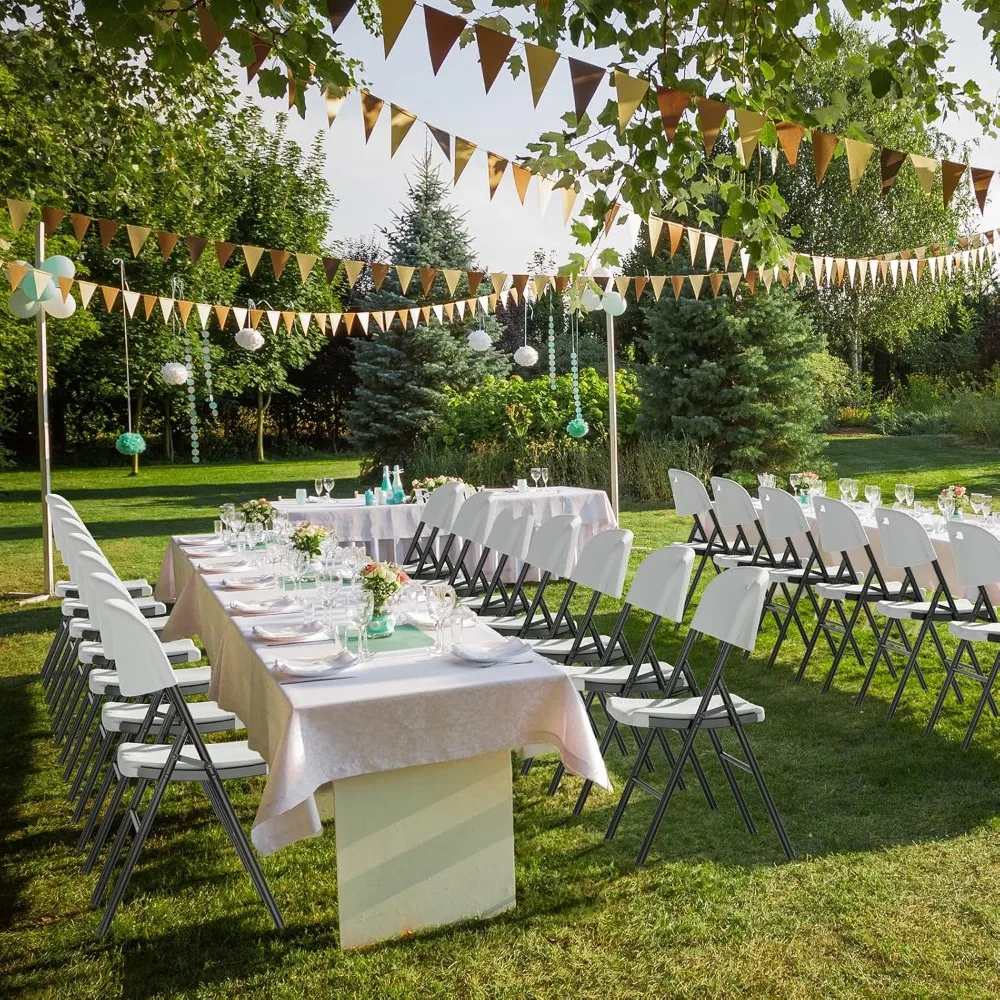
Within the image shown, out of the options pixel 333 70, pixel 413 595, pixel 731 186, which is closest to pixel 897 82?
pixel 731 186

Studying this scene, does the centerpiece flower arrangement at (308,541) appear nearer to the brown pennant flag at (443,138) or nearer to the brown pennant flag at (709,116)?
the brown pennant flag at (443,138)

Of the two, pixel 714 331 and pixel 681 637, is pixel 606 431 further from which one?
pixel 681 637

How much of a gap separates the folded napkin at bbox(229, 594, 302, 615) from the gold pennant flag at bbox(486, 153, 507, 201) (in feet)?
7.47

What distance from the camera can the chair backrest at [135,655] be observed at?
120 inches

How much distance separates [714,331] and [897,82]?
1059 centimetres

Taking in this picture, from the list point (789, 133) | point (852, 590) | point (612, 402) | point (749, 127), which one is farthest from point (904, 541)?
point (612, 402)

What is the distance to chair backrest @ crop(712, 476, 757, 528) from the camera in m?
6.65

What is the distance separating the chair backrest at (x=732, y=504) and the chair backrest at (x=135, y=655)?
4.31 meters

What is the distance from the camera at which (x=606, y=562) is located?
4.43 meters

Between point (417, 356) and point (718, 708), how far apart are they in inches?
527

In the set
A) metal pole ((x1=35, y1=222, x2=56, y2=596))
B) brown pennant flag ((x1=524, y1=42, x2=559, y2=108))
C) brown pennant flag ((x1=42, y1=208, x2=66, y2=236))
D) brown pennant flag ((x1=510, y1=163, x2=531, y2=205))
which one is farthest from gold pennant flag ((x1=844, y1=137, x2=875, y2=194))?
metal pole ((x1=35, y1=222, x2=56, y2=596))

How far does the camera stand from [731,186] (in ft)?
10.7

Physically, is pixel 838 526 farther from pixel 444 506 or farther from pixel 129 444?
pixel 129 444

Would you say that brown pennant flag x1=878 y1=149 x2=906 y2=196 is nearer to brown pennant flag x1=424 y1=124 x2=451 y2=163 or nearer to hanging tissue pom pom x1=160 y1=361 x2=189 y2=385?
brown pennant flag x1=424 y1=124 x2=451 y2=163
